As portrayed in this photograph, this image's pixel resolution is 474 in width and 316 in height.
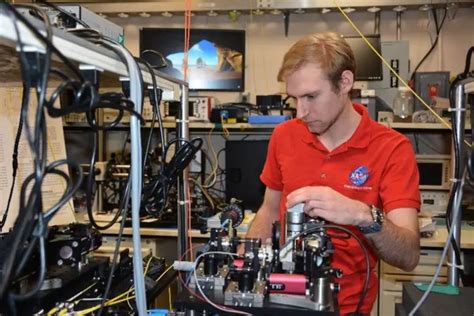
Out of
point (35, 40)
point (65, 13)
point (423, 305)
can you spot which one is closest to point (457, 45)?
point (423, 305)

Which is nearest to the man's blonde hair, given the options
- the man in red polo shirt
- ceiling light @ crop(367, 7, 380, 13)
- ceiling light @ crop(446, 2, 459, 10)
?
the man in red polo shirt

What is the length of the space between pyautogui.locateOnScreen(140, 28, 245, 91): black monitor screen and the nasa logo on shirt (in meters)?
1.75

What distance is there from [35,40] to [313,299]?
61 centimetres

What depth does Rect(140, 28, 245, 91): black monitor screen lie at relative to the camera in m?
3.13

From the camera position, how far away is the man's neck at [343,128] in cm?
162

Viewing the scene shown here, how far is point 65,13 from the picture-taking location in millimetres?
1123

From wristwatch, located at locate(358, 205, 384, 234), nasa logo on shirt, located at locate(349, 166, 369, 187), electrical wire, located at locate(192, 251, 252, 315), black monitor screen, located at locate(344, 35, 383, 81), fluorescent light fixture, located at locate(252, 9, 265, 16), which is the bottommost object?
electrical wire, located at locate(192, 251, 252, 315)

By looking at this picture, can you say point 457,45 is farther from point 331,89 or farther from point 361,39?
point 331,89

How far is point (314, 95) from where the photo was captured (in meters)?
1.49

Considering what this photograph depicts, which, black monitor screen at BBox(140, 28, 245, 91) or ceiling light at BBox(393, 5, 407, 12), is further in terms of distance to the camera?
black monitor screen at BBox(140, 28, 245, 91)

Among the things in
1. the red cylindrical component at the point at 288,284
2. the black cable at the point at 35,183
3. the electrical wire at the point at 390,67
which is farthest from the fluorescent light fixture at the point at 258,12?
the black cable at the point at 35,183

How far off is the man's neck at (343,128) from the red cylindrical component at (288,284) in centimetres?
83

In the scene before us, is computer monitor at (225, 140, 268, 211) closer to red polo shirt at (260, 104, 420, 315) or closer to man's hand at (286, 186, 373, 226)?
red polo shirt at (260, 104, 420, 315)

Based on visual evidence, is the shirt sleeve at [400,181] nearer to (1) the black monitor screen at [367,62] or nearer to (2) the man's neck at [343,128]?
(2) the man's neck at [343,128]
